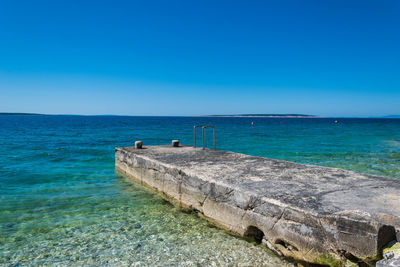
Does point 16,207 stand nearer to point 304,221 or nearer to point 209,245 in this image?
point 209,245

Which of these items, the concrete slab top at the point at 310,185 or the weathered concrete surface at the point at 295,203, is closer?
the weathered concrete surface at the point at 295,203

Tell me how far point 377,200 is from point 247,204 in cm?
193

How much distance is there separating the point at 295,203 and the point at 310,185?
117 cm

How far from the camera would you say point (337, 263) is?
3.42m

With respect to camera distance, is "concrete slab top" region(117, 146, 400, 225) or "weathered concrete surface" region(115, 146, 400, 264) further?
"concrete slab top" region(117, 146, 400, 225)

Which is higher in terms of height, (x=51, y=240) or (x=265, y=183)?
(x=265, y=183)

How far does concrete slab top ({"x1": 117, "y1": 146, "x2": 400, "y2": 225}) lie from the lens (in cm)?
371

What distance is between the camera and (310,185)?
504 cm

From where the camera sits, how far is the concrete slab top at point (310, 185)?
146 inches

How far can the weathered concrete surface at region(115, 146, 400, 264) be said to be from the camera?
330cm

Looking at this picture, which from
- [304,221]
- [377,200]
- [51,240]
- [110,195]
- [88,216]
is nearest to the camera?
[304,221]

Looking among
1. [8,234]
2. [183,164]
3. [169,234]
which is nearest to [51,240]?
[8,234]

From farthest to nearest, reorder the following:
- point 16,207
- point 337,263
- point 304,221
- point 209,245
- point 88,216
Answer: point 16,207 → point 88,216 → point 209,245 → point 304,221 → point 337,263

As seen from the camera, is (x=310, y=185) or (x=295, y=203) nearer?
(x=295, y=203)
